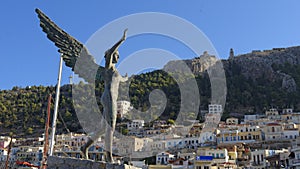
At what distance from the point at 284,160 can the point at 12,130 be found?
67.1m

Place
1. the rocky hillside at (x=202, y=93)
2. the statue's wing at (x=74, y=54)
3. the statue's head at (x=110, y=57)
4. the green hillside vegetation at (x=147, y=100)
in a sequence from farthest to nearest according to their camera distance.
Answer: the rocky hillside at (x=202, y=93)
the green hillside vegetation at (x=147, y=100)
the statue's wing at (x=74, y=54)
the statue's head at (x=110, y=57)

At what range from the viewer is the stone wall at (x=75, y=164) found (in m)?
8.11

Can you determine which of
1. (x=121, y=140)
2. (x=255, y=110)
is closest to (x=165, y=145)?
(x=121, y=140)

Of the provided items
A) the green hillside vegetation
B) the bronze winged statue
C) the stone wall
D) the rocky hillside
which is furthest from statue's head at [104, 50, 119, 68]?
the green hillside vegetation

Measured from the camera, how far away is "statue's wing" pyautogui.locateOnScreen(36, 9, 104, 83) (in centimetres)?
887

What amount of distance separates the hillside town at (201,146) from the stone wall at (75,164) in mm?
30971

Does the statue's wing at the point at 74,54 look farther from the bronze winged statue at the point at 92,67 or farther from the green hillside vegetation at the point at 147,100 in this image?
the green hillside vegetation at the point at 147,100

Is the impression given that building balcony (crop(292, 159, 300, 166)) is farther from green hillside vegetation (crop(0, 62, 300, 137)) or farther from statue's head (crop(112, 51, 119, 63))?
green hillside vegetation (crop(0, 62, 300, 137))

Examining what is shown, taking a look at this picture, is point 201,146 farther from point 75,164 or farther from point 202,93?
point 75,164

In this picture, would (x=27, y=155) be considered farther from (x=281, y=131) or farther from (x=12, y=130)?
(x=281, y=131)

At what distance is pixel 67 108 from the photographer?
3819 inches

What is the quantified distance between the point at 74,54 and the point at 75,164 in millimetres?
2483

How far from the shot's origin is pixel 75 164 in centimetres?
830

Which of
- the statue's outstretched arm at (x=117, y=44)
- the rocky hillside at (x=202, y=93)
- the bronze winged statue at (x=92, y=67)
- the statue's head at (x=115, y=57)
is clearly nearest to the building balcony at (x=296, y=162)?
the bronze winged statue at (x=92, y=67)
